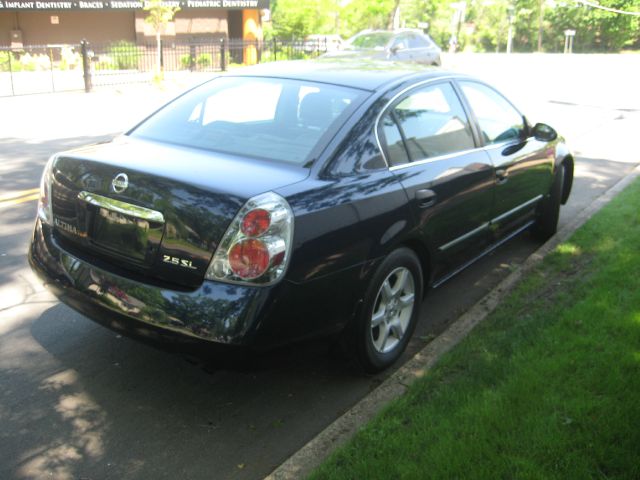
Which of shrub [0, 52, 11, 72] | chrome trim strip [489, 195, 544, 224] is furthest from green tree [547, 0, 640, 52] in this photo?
chrome trim strip [489, 195, 544, 224]

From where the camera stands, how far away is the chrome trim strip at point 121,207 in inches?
132

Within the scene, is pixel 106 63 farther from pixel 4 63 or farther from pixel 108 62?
pixel 4 63

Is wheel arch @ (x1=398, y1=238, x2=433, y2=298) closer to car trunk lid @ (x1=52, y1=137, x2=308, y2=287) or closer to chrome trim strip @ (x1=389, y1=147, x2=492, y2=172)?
chrome trim strip @ (x1=389, y1=147, x2=492, y2=172)

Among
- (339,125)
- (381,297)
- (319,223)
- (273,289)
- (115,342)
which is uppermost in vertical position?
(339,125)

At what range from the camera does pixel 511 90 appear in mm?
21250

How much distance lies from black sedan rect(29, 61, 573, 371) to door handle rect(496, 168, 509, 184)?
0.06 ft

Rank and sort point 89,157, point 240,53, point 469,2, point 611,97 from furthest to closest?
1. point 469,2
2. point 240,53
3. point 611,97
4. point 89,157

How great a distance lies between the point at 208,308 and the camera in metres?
3.16

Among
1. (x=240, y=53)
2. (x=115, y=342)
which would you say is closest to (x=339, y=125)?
(x=115, y=342)

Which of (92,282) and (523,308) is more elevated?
(92,282)

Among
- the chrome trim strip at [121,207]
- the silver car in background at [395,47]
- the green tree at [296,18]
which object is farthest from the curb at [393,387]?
the green tree at [296,18]

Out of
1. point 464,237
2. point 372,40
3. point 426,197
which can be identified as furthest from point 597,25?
point 426,197

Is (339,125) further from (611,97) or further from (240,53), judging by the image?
(240,53)

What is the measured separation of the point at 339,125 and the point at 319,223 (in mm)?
772
